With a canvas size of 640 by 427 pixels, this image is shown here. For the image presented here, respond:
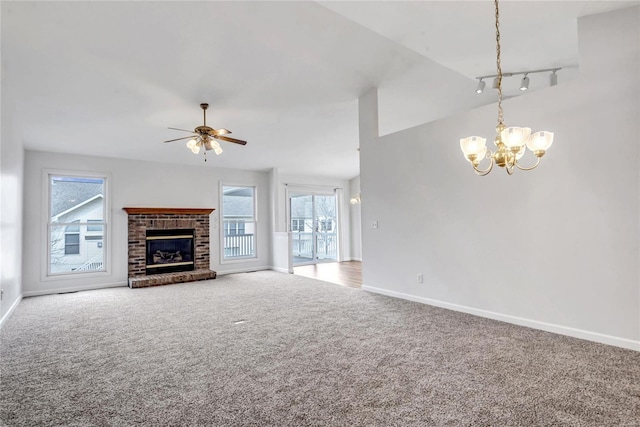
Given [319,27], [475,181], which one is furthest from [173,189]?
[475,181]

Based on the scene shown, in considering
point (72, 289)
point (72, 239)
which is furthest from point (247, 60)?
point (72, 289)

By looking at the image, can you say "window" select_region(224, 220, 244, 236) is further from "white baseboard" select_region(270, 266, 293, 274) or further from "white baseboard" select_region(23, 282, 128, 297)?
"white baseboard" select_region(23, 282, 128, 297)

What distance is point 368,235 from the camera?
5.21m

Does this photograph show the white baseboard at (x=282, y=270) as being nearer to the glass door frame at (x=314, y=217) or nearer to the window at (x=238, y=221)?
the window at (x=238, y=221)

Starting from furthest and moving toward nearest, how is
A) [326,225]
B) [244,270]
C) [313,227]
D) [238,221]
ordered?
[326,225]
[313,227]
[238,221]
[244,270]

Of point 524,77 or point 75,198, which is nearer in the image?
point 524,77

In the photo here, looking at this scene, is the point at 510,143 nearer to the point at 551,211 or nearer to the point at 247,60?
the point at 551,211

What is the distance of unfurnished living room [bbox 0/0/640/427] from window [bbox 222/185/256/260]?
82.9 inches

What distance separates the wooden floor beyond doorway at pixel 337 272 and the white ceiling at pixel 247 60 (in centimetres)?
291

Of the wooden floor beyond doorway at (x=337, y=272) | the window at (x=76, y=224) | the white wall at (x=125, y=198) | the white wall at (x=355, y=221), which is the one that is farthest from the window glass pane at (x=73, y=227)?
the white wall at (x=355, y=221)

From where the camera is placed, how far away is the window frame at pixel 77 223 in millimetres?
5852

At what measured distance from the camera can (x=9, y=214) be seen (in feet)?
13.8

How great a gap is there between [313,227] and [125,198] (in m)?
4.68

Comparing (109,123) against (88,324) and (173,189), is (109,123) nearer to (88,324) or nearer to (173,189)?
(173,189)
